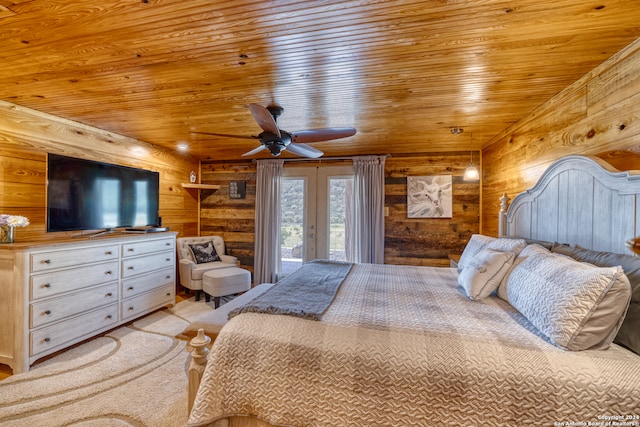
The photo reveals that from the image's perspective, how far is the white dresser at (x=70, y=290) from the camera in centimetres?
221

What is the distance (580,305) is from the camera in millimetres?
1208

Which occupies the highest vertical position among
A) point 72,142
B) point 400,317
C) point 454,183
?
point 72,142

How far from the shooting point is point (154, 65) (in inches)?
73.9

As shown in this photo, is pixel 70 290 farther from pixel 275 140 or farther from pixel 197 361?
pixel 275 140

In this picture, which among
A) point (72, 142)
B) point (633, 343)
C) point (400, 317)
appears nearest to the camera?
point (633, 343)

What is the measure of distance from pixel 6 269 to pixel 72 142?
1556mm

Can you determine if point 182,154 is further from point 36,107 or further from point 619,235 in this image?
point 619,235

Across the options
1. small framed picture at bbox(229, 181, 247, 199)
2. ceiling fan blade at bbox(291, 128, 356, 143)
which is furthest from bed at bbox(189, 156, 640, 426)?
small framed picture at bbox(229, 181, 247, 199)

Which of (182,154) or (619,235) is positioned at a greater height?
(182,154)

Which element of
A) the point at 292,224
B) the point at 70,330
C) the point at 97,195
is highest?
the point at 97,195

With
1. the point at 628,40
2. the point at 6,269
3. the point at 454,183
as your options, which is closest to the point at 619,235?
the point at 628,40

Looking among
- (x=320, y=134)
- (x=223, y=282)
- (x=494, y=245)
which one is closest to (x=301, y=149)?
(x=320, y=134)

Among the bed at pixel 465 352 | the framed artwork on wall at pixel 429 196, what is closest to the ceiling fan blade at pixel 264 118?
the bed at pixel 465 352

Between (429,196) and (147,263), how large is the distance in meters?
4.04
